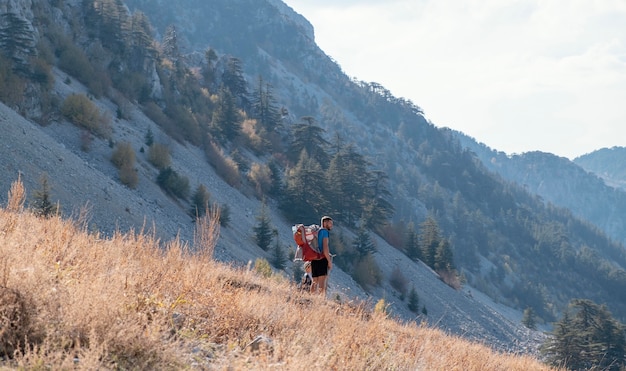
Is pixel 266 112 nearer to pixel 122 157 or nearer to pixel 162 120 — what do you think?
pixel 162 120

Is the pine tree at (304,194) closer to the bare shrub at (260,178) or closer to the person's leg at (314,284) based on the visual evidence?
the bare shrub at (260,178)

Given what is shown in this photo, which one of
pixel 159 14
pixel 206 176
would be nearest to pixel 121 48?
pixel 206 176

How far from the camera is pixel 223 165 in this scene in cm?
3691

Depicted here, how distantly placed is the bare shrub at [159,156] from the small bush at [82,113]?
3.00m

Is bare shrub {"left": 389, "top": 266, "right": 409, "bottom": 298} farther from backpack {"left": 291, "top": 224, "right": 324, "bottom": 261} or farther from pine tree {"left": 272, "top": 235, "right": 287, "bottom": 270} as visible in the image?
backpack {"left": 291, "top": 224, "right": 324, "bottom": 261}

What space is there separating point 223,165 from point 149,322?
3410cm

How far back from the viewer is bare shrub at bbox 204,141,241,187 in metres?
36.2

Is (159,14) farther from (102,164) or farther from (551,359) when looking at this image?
(551,359)

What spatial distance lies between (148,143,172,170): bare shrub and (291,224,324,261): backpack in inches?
895

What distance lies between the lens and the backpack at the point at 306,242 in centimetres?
834

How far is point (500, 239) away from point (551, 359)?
8890cm

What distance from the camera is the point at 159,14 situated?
120375 millimetres

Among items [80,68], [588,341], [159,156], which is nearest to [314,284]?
[588,341]

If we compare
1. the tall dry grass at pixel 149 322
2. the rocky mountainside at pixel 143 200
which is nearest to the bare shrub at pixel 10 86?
the rocky mountainside at pixel 143 200
